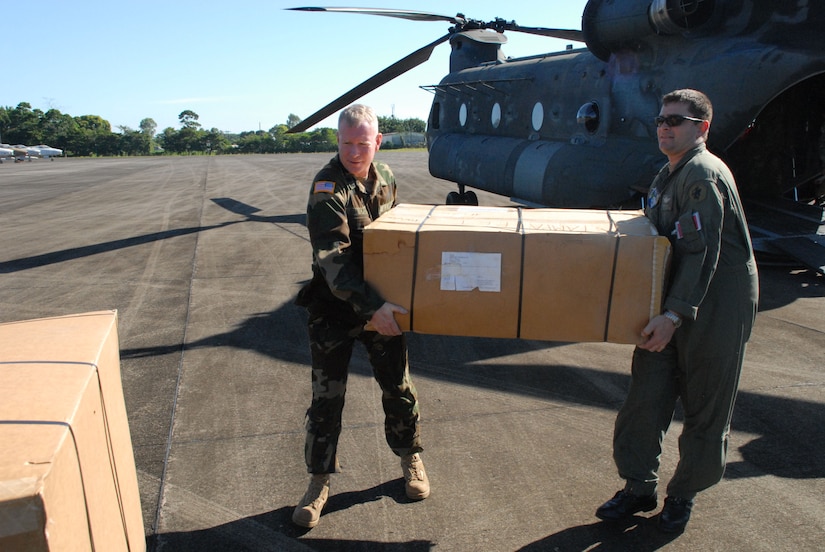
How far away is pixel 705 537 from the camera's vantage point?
271 centimetres

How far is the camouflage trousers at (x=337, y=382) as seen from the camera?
9.46 feet

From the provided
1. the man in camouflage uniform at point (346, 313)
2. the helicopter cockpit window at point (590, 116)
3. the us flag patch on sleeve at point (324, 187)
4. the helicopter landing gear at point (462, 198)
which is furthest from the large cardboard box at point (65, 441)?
the helicopter landing gear at point (462, 198)

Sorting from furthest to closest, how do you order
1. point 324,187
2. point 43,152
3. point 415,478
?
point 43,152
point 415,478
point 324,187

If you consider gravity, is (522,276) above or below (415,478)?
above

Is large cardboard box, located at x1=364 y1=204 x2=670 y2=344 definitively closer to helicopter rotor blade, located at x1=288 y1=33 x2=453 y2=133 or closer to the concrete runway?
the concrete runway

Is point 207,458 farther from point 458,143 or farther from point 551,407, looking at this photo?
point 458,143

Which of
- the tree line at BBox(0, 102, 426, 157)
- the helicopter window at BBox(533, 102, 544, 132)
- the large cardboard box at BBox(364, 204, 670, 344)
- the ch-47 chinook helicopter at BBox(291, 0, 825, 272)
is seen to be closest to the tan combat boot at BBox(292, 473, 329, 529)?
the large cardboard box at BBox(364, 204, 670, 344)

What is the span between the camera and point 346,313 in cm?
290

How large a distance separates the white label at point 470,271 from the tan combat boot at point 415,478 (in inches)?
42.4

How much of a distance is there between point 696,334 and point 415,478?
1.53 metres

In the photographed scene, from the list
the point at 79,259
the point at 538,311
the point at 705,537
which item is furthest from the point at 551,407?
the point at 79,259

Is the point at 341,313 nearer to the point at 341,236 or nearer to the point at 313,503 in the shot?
the point at 341,236

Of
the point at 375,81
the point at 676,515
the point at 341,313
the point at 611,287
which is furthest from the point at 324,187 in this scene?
the point at 375,81

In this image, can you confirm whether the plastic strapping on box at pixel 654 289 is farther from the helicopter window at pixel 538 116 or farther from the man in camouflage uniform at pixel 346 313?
the helicopter window at pixel 538 116
